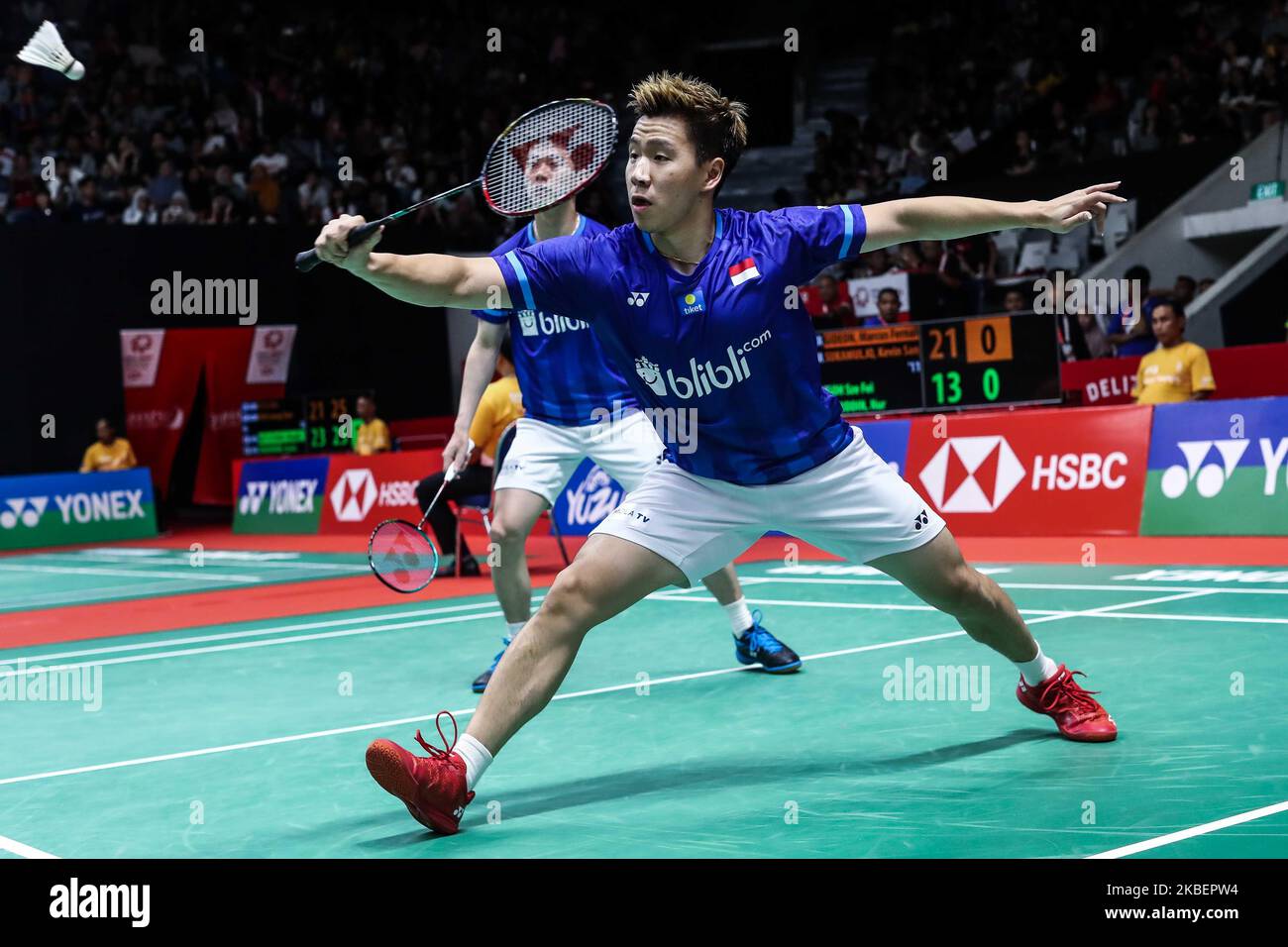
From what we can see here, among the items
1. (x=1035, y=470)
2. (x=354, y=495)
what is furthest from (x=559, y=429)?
(x=354, y=495)

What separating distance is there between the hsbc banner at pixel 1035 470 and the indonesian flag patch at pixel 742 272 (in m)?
7.63

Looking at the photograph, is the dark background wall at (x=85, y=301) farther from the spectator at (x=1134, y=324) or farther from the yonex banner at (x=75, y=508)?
the spectator at (x=1134, y=324)

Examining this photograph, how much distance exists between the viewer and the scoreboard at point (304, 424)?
18797 mm

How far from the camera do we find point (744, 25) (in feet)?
94.5

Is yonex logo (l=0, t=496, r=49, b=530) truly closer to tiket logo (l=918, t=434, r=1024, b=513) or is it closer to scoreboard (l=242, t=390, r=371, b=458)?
scoreboard (l=242, t=390, r=371, b=458)

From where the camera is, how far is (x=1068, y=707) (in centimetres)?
472

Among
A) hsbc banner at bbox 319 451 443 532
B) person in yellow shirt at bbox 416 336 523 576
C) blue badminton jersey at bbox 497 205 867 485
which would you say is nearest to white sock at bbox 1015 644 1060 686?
blue badminton jersey at bbox 497 205 867 485

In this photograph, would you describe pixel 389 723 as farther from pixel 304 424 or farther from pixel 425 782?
pixel 304 424

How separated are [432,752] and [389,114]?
22.0 meters

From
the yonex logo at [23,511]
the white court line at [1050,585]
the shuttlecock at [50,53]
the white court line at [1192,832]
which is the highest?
the shuttlecock at [50,53]

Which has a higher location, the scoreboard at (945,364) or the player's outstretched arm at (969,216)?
the player's outstretched arm at (969,216)

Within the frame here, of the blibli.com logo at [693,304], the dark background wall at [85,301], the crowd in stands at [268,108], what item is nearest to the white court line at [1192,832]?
the blibli.com logo at [693,304]

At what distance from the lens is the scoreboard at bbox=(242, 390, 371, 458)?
61.7 ft
